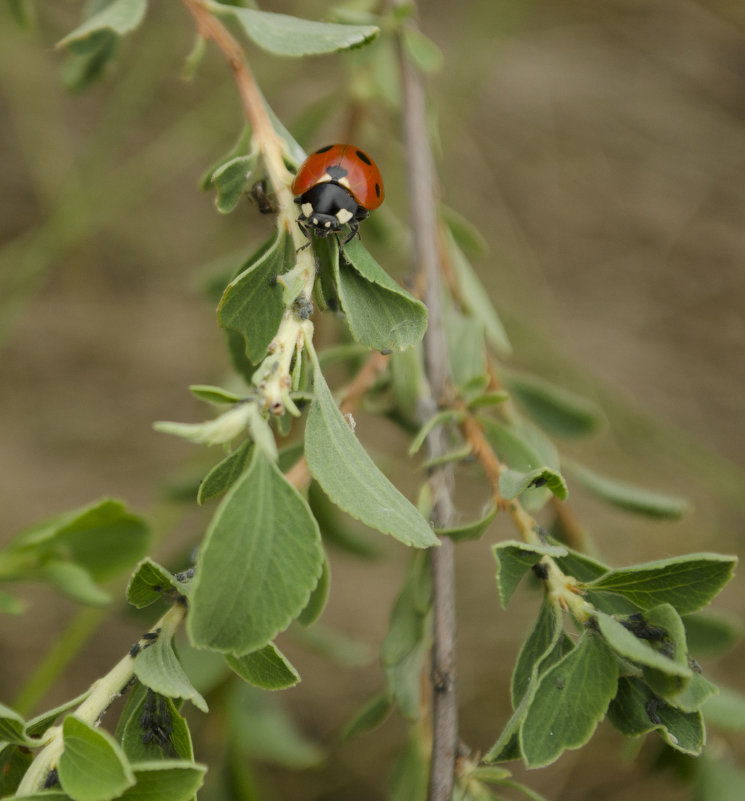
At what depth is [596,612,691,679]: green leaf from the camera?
0.51 meters

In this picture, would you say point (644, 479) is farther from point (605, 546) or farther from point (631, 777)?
point (631, 777)

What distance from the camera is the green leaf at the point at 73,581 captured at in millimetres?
892

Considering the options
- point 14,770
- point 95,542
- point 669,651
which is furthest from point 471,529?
point 95,542

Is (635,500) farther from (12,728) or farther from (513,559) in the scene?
(12,728)

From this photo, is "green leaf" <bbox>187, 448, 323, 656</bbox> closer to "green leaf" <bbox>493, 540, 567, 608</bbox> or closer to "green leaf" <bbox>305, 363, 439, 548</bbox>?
"green leaf" <bbox>305, 363, 439, 548</bbox>

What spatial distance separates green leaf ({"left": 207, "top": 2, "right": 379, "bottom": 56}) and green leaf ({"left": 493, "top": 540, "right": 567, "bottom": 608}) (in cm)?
42

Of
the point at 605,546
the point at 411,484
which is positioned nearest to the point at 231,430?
the point at 411,484

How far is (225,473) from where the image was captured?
57cm

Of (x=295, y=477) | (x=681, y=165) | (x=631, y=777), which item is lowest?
(x=631, y=777)

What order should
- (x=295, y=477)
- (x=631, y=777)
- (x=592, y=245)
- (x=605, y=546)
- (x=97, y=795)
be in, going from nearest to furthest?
(x=97, y=795), (x=295, y=477), (x=631, y=777), (x=605, y=546), (x=592, y=245)

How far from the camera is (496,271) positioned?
92.0 inches

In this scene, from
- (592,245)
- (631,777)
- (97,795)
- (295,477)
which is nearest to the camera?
(97,795)

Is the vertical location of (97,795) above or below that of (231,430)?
below

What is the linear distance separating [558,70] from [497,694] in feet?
6.17
